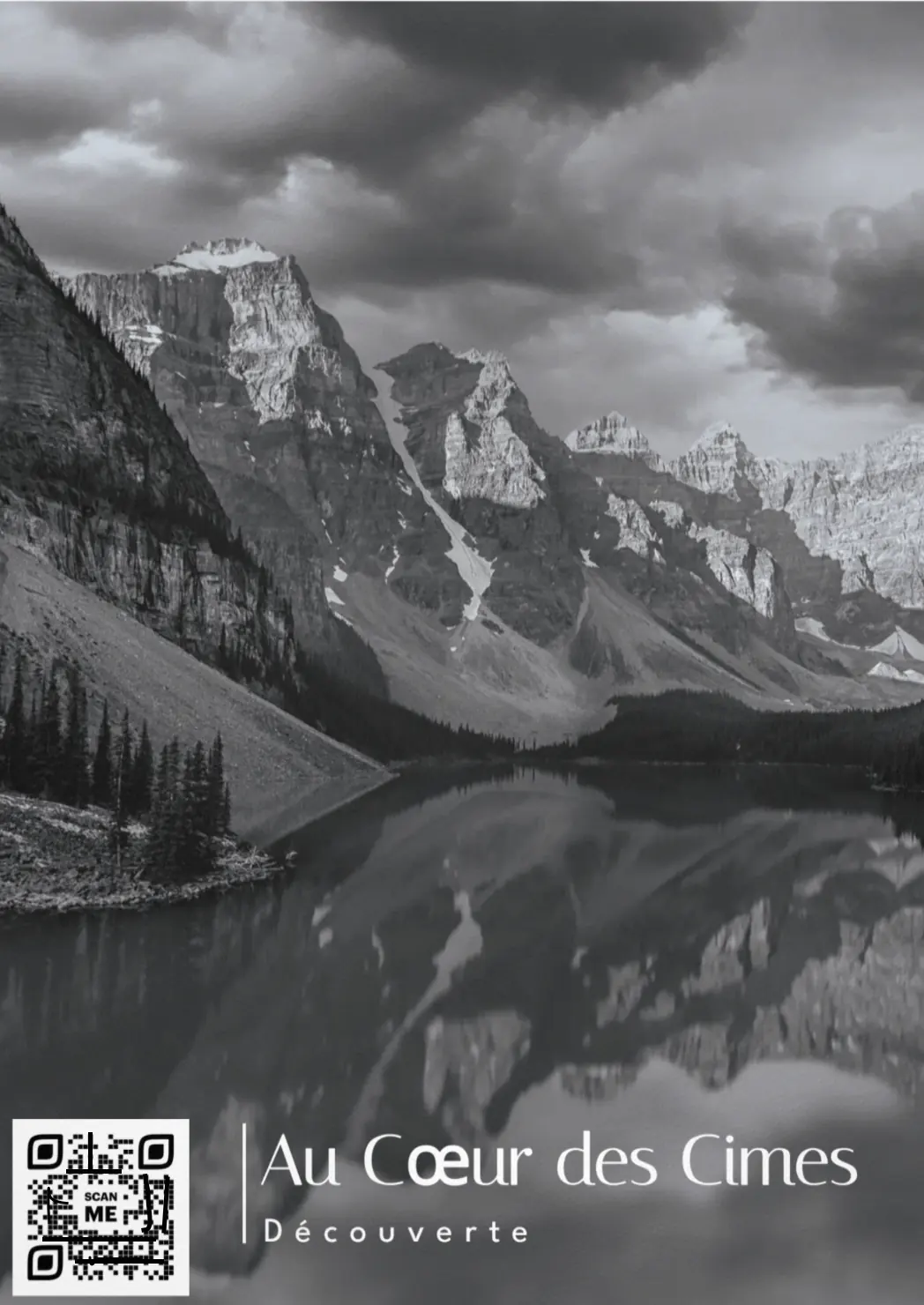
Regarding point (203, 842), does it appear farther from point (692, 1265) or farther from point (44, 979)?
point (692, 1265)

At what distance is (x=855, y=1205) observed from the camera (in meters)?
25.3

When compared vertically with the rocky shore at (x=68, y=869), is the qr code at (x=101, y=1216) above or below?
below

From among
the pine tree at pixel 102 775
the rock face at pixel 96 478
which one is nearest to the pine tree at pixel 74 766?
the pine tree at pixel 102 775

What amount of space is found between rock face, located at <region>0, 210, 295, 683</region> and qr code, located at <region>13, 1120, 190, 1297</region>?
113m

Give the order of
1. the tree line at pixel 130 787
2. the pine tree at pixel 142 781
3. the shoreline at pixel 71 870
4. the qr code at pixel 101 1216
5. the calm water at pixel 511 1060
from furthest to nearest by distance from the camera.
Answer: the pine tree at pixel 142 781 → the tree line at pixel 130 787 → the shoreline at pixel 71 870 → the calm water at pixel 511 1060 → the qr code at pixel 101 1216

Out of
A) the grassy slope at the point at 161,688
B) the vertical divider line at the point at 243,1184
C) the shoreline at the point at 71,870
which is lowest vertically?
the vertical divider line at the point at 243,1184

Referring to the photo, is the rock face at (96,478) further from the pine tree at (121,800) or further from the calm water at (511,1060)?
the calm water at (511,1060)

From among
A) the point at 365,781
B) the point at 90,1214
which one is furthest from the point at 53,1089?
the point at 365,781

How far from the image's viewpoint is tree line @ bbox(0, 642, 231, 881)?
5734 cm

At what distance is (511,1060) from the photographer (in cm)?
3434

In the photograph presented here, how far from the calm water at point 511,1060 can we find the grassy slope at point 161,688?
33707 millimetres

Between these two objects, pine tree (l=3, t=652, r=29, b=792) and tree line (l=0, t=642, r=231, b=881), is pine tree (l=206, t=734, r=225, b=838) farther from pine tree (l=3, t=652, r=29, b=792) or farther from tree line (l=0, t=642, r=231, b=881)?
pine tree (l=3, t=652, r=29, b=792)

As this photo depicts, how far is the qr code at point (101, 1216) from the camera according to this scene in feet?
67.8

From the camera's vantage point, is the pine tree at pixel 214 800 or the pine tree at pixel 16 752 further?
the pine tree at pixel 16 752
